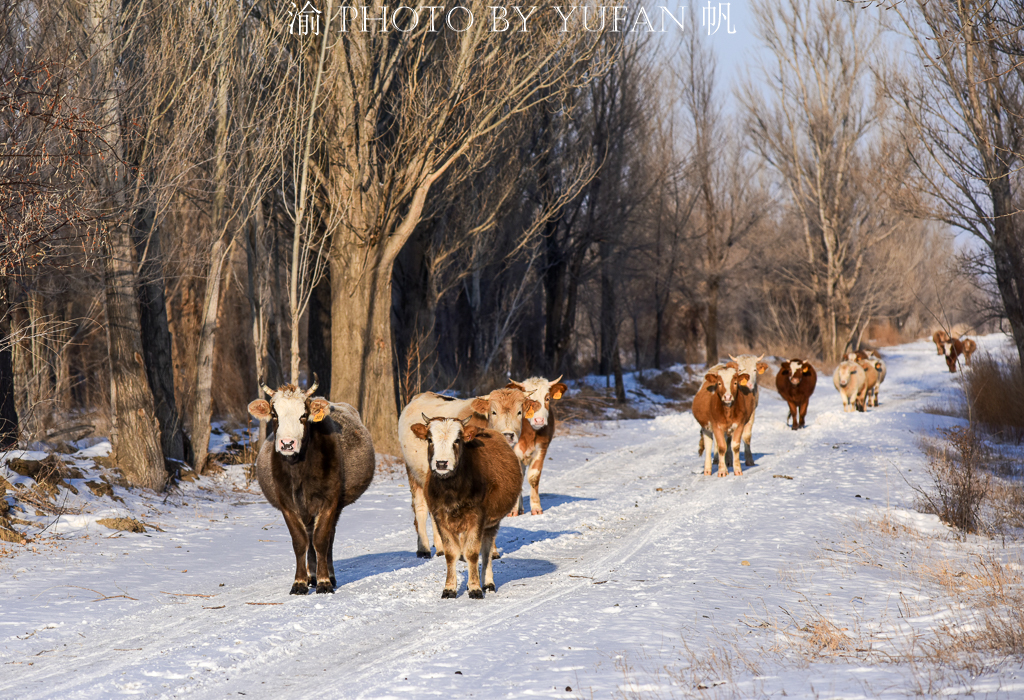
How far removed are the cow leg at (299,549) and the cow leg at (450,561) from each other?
1135 millimetres

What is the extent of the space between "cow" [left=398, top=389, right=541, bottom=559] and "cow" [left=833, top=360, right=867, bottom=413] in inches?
594

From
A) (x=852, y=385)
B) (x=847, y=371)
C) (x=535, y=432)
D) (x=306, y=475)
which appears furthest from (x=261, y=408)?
(x=847, y=371)

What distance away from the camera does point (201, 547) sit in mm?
9188

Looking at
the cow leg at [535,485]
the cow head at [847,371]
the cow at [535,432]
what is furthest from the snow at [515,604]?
the cow head at [847,371]

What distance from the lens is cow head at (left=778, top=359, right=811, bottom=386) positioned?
64.4 ft

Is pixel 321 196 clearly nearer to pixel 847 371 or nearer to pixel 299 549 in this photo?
pixel 299 549

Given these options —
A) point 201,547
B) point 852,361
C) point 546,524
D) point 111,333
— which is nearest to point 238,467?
point 111,333

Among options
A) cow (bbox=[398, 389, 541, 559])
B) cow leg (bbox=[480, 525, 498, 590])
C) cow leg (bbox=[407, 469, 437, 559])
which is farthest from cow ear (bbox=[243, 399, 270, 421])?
cow leg (bbox=[407, 469, 437, 559])

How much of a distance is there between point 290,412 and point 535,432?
16.7 ft

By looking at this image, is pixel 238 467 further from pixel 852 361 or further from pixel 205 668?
pixel 852 361

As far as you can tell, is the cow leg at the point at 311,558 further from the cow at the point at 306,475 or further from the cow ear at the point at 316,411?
the cow ear at the point at 316,411

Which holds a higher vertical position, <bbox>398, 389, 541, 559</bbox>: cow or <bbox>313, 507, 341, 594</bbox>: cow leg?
<bbox>398, 389, 541, 559</bbox>: cow

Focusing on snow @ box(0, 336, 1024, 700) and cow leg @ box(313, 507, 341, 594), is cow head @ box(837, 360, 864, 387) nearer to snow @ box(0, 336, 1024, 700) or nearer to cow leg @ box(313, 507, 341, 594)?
snow @ box(0, 336, 1024, 700)

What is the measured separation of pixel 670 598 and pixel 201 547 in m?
5.17
